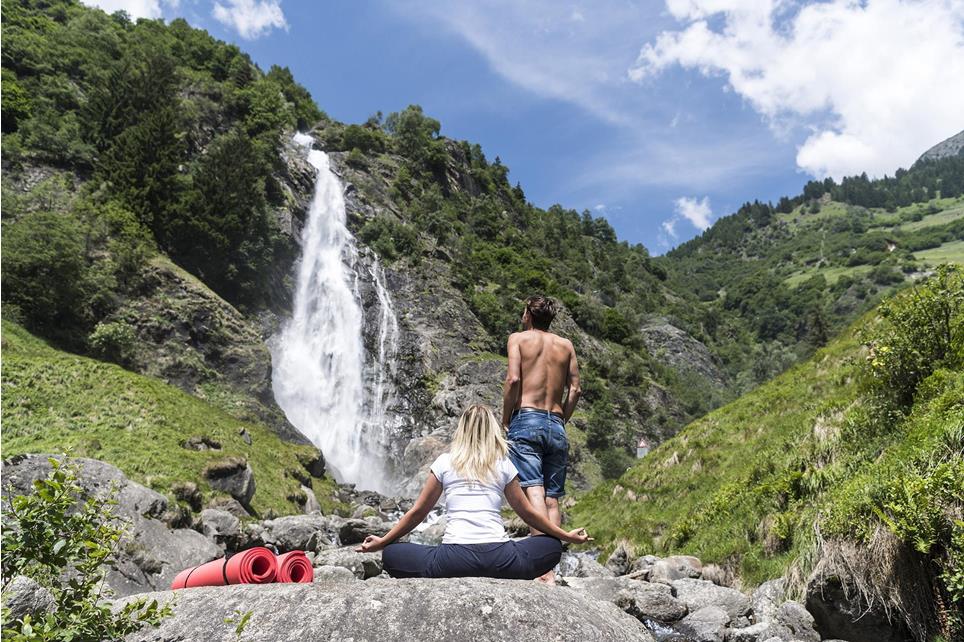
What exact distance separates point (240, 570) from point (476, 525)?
5.54ft

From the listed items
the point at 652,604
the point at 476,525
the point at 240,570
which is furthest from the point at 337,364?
the point at 240,570

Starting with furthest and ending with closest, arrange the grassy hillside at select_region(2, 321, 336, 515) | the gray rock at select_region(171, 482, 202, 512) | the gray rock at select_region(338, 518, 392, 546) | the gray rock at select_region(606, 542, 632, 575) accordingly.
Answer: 1. the gray rock at select_region(338, 518, 392, 546)
2. the grassy hillside at select_region(2, 321, 336, 515)
3. the gray rock at select_region(171, 482, 202, 512)
4. the gray rock at select_region(606, 542, 632, 575)

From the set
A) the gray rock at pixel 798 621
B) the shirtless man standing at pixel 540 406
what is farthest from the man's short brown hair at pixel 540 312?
the gray rock at pixel 798 621

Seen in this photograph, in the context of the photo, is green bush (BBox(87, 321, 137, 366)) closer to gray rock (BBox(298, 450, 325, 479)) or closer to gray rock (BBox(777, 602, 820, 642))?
gray rock (BBox(298, 450, 325, 479))

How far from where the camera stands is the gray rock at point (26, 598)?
2.84 metres

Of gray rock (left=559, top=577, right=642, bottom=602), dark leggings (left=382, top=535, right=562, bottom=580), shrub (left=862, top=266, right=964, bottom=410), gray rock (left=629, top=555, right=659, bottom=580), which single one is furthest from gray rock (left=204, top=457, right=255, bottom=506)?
shrub (left=862, top=266, right=964, bottom=410)

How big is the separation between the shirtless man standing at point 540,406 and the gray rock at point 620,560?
1023 cm

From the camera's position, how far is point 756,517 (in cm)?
1105

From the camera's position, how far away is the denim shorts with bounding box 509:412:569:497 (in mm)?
5855

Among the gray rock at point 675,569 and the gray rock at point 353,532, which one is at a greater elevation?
the gray rock at point 675,569

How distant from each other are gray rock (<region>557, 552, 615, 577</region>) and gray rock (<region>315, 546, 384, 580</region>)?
4.74 m

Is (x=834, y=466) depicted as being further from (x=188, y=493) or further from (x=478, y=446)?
(x=188, y=493)

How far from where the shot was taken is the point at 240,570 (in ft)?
12.8

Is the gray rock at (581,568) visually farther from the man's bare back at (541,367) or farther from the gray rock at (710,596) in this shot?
the man's bare back at (541,367)
